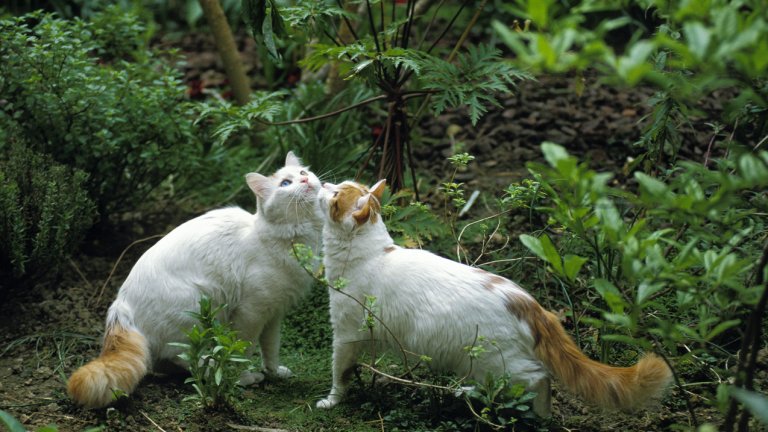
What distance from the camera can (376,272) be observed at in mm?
3449

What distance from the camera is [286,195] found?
3.88 metres

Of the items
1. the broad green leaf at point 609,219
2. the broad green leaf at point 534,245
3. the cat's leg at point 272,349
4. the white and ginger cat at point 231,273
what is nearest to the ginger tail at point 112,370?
the white and ginger cat at point 231,273

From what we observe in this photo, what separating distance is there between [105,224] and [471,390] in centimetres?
317

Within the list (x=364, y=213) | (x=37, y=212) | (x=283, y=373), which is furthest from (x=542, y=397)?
(x=37, y=212)

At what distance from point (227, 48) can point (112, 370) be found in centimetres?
330

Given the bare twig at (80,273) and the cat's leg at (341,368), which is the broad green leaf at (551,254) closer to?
the cat's leg at (341,368)

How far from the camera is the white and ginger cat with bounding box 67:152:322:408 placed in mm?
3775

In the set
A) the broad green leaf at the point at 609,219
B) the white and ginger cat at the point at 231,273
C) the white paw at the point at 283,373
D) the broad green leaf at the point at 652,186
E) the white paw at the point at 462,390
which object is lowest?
the white paw at the point at 283,373

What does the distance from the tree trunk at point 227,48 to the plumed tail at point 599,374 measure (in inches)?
144

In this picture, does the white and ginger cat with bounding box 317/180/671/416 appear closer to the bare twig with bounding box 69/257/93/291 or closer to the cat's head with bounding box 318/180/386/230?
the cat's head with bounding box 318/180/386/230

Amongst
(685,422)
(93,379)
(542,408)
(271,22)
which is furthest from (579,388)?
(271,22)

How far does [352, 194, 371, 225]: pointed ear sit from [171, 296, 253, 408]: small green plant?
2.34 ft

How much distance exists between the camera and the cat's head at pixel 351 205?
136 inches

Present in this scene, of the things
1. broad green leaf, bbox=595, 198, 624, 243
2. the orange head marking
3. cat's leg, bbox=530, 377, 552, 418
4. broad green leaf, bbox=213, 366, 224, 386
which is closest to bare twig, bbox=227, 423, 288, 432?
broad green leaf, bbox=213, 366, 224, 386
